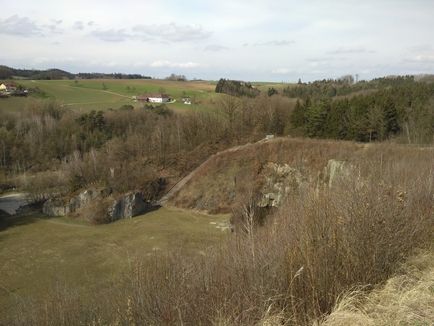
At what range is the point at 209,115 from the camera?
6581cm

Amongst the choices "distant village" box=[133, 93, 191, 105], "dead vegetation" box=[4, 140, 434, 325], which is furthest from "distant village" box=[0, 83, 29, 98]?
"dead vegetation" box=[4, 140, 434, 325]

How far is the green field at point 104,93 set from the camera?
89.4 metres

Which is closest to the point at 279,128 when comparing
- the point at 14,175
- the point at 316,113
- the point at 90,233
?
the point at 316,113

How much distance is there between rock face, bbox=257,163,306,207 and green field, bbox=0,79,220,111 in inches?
1565

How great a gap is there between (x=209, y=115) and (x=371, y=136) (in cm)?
2450

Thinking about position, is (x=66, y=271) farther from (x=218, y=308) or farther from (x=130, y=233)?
(x=218, y=308)

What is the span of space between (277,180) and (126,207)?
16.3m

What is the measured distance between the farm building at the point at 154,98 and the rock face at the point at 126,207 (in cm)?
5575

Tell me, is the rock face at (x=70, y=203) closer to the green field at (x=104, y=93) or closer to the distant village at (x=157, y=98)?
the green field at (x=104, y=93)

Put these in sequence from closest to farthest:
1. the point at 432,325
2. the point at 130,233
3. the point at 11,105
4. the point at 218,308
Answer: the point at 432,325, the point at 218,308, the point at 130,233, the point at 11,105

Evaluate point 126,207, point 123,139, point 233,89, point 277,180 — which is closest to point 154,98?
point 233,89

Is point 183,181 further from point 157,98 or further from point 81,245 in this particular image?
point 157,98

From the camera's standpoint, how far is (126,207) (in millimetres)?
43094

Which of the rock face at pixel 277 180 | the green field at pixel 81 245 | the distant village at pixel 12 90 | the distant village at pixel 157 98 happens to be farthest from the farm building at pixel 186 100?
the green field at pixel 81 245
